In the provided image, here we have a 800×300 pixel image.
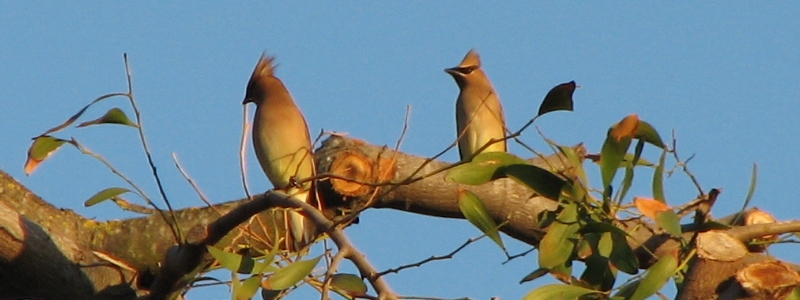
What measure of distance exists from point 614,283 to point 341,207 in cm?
137

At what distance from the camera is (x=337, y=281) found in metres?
2.38

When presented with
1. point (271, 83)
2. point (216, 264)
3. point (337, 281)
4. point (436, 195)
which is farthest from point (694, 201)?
point (271, 83)

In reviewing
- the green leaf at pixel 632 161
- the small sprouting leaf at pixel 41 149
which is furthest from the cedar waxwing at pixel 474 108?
the small sprouting leaf at pixel 41 149

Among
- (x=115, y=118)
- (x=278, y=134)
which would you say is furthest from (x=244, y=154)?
(x=278, y=134)

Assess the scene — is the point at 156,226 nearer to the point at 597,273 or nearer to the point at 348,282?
the point at 348,282

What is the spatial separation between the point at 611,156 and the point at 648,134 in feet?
0.27

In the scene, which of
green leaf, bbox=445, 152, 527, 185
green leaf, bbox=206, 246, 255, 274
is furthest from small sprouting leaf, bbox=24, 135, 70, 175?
green leaf, bbox=445, 152, 527, 185

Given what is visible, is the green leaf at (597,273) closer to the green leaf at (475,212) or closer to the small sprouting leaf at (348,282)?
the green leaf at (475,212)

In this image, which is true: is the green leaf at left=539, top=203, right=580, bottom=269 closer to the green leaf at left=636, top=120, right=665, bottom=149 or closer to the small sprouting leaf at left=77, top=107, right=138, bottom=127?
the green leaf at left=636, top=120, right=665, bottom=149

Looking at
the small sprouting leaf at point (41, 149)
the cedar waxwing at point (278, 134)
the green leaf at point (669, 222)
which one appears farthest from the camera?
the cedar waxwing at point (278, 134)

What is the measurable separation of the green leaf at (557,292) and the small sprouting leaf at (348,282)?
30 centimetres

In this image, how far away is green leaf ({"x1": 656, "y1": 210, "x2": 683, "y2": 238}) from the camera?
7.40 ft

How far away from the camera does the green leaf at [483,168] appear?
251 centimetres

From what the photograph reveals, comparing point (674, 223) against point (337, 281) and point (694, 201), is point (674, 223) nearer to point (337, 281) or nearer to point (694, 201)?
point (694, 201)
